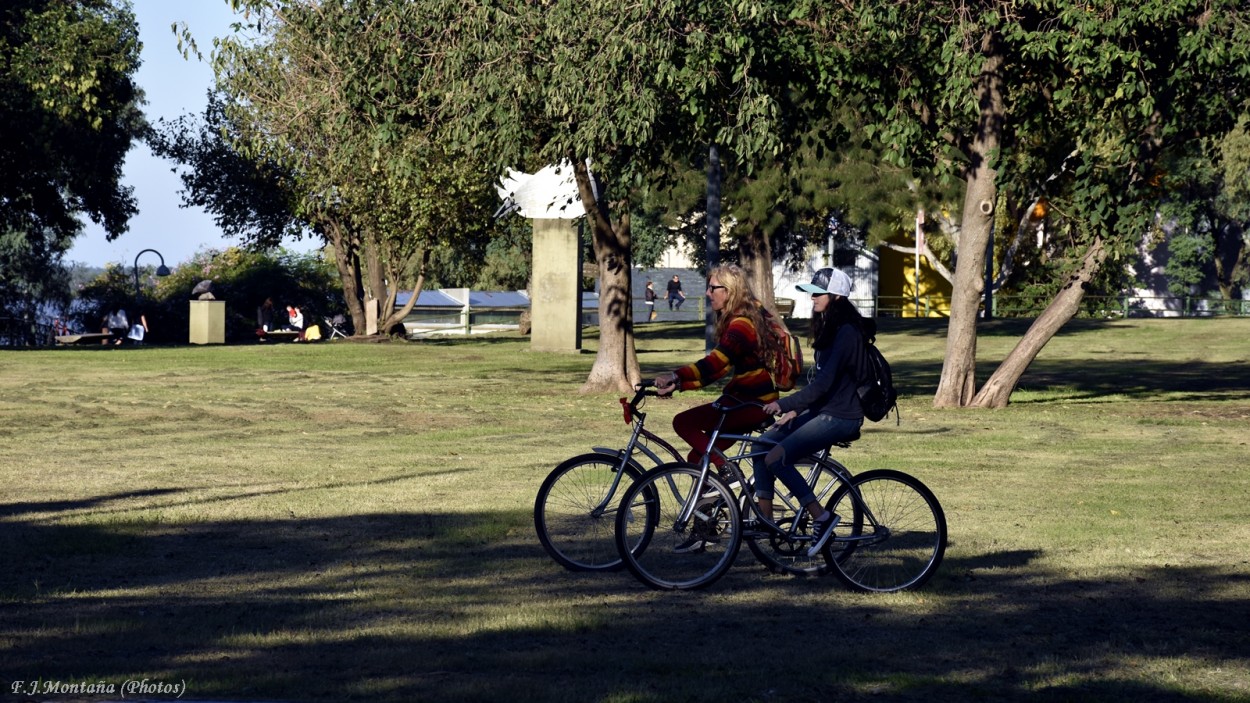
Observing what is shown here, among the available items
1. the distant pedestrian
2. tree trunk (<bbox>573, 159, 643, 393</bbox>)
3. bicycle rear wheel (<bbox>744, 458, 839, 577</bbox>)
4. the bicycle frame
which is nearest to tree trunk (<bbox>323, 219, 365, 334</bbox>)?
the distant pedestrian

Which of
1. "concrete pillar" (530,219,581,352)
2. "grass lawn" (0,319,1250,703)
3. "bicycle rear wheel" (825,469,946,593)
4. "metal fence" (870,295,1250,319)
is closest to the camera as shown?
"grass lawn" (0,319,1250,703)

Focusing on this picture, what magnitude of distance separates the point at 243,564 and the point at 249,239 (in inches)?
1775

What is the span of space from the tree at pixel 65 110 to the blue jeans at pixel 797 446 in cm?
3129

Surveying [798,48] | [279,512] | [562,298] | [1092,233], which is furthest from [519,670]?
[562,298]

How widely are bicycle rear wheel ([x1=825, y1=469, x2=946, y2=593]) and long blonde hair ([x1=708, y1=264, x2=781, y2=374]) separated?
0.82 meters

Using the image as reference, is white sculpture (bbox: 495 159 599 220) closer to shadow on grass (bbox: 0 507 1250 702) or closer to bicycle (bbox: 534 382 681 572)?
shadow on grass (bbox: 0 507 1250 702)

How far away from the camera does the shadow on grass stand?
6797 millimetres

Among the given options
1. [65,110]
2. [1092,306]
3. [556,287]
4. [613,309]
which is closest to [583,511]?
Answer: [613,309]

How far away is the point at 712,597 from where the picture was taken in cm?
888

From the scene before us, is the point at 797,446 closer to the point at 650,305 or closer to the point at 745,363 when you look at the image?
the point at 745,363

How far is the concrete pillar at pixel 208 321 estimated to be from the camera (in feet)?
158

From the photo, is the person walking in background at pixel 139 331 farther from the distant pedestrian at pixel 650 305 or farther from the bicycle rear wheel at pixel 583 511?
the bicycle rear wheel at pixel 583 511

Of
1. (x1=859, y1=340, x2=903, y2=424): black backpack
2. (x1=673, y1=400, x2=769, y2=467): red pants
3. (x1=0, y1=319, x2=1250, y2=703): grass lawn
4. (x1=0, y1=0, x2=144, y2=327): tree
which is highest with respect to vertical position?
(x1=0, y1=0, x2=144, y2=327): tree

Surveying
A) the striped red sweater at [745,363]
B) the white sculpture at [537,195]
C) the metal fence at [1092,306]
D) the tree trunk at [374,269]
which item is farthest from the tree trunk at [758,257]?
the striped red sweater at [745,363]
